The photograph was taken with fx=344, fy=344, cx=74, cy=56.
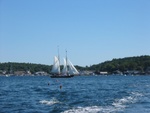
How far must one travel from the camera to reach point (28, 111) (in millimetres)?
34344

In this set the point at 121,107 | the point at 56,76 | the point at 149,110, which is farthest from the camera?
the point at 56,76

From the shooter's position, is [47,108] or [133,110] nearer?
[133,110]

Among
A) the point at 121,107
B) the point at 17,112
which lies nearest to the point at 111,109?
the point at 121,107

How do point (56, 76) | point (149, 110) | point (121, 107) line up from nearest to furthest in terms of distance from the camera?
point (149, 110)
point (121, 107)
point (56, 76)

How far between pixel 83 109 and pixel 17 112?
6654mm

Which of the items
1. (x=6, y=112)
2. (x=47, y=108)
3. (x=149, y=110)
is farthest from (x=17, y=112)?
(x=149, y=110)

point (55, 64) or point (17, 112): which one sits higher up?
point (55, 64)

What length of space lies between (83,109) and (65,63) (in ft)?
413

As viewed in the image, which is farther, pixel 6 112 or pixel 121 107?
pixel 121 107

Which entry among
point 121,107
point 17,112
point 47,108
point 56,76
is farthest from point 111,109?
point 56,76

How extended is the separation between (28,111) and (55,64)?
124871 millimetres

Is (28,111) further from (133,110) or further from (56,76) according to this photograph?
(56,76)

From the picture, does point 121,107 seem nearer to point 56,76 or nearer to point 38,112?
point 38,112

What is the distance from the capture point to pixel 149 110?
3344cm
